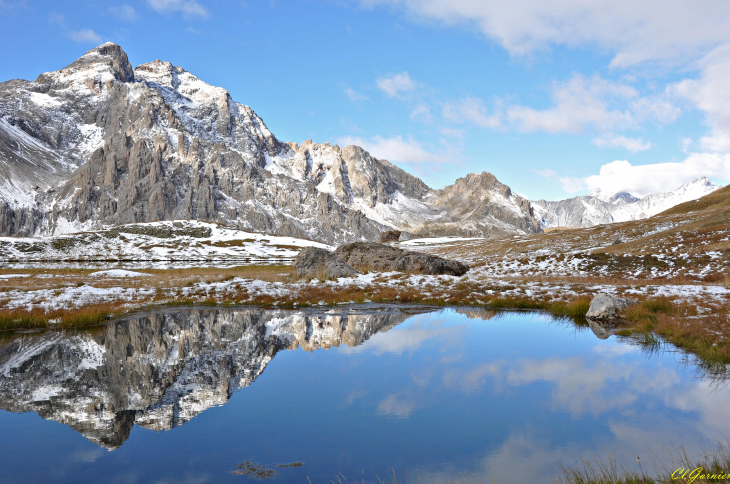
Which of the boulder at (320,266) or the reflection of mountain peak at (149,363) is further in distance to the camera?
the boulder at (320,266)

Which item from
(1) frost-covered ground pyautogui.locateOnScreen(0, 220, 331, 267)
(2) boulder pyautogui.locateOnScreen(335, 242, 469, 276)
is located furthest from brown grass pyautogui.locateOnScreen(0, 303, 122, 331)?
(1) frost-covered ground pyautogui.locateOnScreen(0, 220, 331, 267)

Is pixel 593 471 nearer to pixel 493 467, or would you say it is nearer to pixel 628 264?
pixel 493 467

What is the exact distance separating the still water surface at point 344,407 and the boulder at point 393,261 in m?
28.5

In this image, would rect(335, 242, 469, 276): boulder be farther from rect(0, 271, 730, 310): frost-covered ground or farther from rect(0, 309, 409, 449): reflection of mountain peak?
rect(0, 309, 409, 449): reflection of mountain peak

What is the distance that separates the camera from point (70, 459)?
8938 millimetres

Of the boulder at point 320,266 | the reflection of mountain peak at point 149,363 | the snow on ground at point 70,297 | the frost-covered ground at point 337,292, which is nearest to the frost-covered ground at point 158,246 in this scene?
the boulder at point 320,266

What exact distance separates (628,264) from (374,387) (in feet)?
130

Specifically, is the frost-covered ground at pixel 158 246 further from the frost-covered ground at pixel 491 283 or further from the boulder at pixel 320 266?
the frost-covered ground at pixel 491 283

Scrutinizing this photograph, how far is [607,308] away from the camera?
945 inches

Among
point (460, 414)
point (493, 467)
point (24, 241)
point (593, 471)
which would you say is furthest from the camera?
point (24, 241)

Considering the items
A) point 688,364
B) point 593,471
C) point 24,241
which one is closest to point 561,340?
point 688,364

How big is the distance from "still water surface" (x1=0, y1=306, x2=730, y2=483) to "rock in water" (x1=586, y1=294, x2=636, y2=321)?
4.79m

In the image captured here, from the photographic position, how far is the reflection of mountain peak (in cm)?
1145

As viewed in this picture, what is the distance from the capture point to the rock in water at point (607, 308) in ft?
78.5
